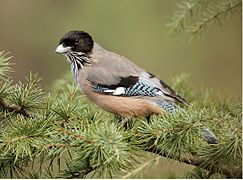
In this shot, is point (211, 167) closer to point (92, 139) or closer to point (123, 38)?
point (92, 139)

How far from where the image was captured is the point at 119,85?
2555 mm

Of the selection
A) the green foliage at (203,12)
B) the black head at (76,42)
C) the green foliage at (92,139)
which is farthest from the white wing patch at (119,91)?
the green foliage at (92,139)

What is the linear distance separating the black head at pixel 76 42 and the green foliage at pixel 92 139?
0.55 m

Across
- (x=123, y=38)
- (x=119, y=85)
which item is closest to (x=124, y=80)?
(x=119, y=85)

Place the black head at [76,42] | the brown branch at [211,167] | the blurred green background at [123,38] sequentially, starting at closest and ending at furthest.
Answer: the brown branch at [211,167] < the black head at [76,42] < the blurred green background at [123,38]

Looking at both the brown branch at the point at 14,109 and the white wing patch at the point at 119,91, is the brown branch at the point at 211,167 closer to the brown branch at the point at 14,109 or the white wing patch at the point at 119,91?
the brown branch at the point at 14,109

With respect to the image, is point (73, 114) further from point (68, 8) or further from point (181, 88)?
point (68, 8)

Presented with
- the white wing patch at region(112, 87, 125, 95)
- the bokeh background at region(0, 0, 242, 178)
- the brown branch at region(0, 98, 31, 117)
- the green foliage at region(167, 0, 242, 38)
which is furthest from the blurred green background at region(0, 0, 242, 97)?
the brown branch at region(0, 98, 31, 117)

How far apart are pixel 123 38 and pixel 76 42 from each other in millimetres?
1878

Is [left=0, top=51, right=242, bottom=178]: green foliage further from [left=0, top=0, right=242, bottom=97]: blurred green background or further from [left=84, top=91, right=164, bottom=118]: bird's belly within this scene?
[left=0, top=0, right=242, bottom=97]: blurred green background

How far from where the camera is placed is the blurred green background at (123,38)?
4.45m

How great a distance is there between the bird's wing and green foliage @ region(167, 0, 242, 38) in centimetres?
29

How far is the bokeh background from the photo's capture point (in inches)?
175

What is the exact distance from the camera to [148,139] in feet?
6.18
